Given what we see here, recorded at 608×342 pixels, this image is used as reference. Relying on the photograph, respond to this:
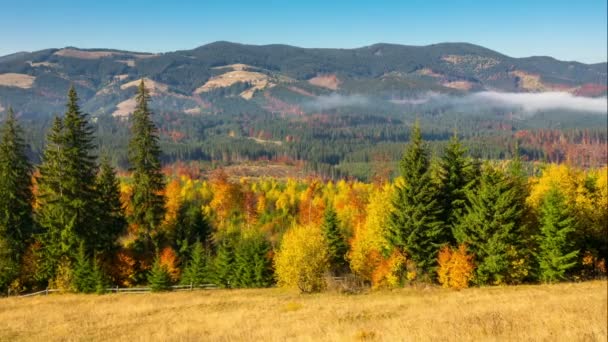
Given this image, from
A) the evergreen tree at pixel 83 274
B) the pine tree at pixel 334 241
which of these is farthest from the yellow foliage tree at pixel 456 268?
the evergreen tree at pixel 83 274

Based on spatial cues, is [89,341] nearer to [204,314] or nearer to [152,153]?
[204,314]

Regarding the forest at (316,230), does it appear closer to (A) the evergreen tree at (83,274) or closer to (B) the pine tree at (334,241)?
(A) the evergreen tree at (83,274)

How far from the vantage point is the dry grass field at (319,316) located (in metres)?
19.2

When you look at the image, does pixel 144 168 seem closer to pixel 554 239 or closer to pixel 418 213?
pixel 418 213

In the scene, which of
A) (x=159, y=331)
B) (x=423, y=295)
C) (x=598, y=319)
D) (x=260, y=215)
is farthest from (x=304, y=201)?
(x=598, y=319)

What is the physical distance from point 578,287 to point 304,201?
9344 cm

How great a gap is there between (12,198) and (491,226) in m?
43.5

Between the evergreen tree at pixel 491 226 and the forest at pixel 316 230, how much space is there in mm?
102

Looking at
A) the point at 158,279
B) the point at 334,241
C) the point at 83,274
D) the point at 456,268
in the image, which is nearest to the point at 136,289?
the point at 158,279

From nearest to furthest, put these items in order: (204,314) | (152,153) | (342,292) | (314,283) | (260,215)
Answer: (204,314) → (342,292) → (314,283) → (152,153) → (260,215)

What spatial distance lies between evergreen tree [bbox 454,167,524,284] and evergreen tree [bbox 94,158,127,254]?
1329 inches

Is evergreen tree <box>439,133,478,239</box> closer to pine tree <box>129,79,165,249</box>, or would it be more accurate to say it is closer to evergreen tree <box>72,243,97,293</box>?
pine tree <box>129,79,165,249</box>

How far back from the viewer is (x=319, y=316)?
29141mm

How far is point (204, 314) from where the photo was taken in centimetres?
3384
